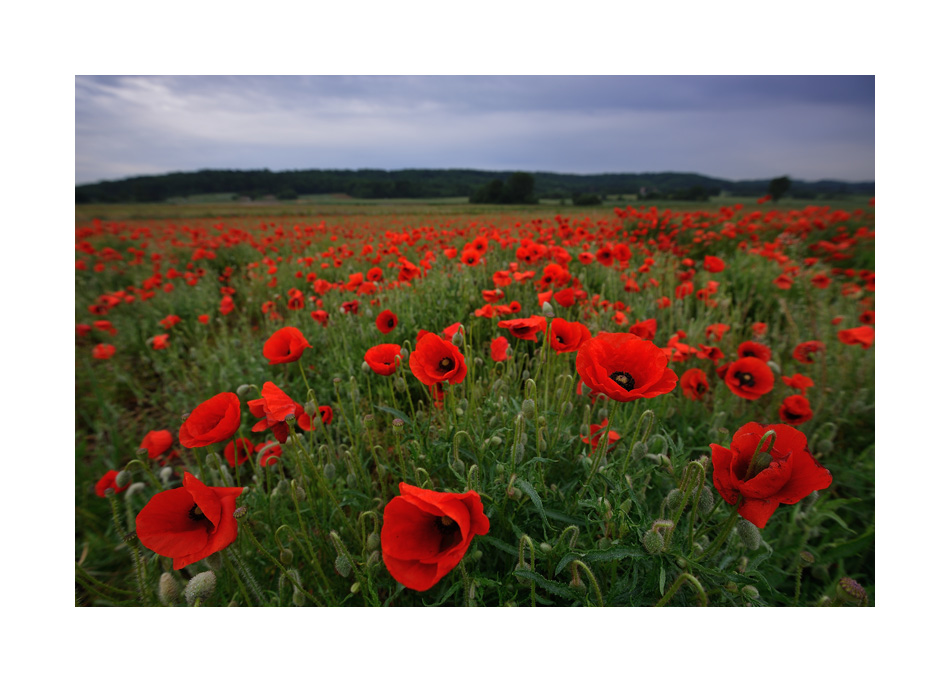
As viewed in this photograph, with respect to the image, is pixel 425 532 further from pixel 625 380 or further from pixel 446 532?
pixel 625 380

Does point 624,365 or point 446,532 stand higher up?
point 624,365

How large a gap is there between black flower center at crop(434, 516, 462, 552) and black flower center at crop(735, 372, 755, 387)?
141cm

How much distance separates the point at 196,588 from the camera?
0.81m

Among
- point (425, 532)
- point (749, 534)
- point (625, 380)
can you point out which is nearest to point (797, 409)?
point (749, 534)

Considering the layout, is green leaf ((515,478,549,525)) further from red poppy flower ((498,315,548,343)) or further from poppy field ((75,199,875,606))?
red poppy flower ((498,315,548,343))

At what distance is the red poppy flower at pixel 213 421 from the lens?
834 millimetres

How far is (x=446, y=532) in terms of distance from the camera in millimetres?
776

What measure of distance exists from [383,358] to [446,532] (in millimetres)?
698

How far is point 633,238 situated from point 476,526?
5090 mm

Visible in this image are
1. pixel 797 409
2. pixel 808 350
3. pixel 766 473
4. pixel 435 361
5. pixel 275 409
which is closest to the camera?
pixel 766 473

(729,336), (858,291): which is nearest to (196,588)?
(729,336)

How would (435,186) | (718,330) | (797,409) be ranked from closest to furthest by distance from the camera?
1. (797,409)
2. (718,330)
3. (435,186)

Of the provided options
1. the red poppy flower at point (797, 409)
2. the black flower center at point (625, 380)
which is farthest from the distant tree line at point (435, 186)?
the black flower center at point (625, 380)

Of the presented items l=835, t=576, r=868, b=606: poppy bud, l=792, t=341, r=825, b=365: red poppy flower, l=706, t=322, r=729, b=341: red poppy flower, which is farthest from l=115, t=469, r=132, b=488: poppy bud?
l=792, t=341, r=825, b=365: red poppy flower
